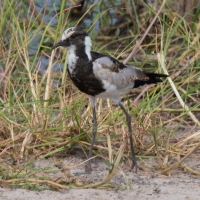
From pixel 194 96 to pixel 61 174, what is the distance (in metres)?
1.96

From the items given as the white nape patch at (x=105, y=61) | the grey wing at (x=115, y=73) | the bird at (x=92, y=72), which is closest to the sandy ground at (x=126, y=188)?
the bird at (x=92, y=72)

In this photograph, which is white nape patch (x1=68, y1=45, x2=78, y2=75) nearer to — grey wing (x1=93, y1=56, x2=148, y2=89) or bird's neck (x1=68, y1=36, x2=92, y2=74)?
bird's neck (x1=68, y1=36, x2=92, y2=74)

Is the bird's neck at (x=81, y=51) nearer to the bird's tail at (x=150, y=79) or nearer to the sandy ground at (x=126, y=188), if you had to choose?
the bird's tail at (x=150, y=79)

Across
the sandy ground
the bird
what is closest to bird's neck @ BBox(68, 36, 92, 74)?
the bird

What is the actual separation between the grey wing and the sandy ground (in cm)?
58

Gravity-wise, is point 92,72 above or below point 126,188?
above

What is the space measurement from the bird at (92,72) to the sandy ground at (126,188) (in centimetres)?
12

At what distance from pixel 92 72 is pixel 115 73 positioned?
8.8 inches

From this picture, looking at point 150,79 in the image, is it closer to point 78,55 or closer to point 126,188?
point 78,55

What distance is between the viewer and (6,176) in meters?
4.03

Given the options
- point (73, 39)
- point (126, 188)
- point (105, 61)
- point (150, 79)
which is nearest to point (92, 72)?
point (105, 61)

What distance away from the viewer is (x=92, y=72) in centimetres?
436

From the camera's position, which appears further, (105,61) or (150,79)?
(150,79)

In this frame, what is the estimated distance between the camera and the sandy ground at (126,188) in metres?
3.85
